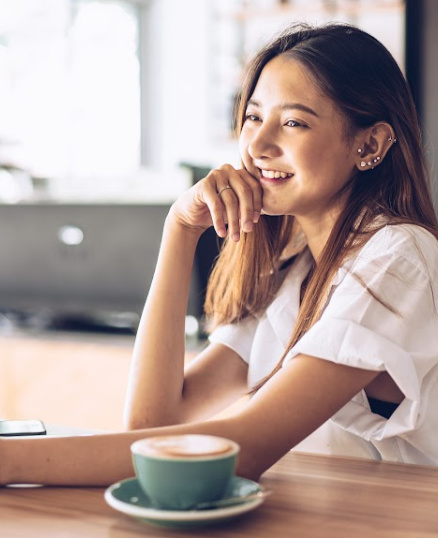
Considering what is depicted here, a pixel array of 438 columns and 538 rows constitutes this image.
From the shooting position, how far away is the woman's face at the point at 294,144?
4.46ft

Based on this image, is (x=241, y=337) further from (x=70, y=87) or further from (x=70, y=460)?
(x=70, y=87)

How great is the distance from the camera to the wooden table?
82 cm

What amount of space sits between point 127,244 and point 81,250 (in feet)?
0.51

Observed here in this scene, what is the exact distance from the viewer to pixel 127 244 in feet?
8.66

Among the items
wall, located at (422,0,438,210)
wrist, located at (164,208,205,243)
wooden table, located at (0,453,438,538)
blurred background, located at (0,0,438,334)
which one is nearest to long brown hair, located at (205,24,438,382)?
wrist, located at (164,208,205,243)

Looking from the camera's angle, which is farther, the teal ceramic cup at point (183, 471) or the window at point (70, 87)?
the window at point (70, 87)

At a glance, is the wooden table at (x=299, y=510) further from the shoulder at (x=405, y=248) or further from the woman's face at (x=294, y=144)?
the woman's face at (x=294, y=144)

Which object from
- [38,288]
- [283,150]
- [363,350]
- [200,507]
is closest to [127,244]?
[38,288]

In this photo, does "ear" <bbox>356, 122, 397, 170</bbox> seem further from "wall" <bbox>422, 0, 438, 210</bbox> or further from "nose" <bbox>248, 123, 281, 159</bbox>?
"wall" <bbox>422, 0, 438, 210</bbox>

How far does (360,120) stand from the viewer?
55.2 inches

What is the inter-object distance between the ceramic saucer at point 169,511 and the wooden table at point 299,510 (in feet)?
0.06

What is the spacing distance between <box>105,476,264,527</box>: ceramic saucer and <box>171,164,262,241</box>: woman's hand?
596mm

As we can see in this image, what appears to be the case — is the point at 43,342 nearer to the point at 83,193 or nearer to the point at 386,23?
the point at 83,193

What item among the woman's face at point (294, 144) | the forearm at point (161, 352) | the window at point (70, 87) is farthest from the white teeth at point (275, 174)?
the window at point (70, 87)
